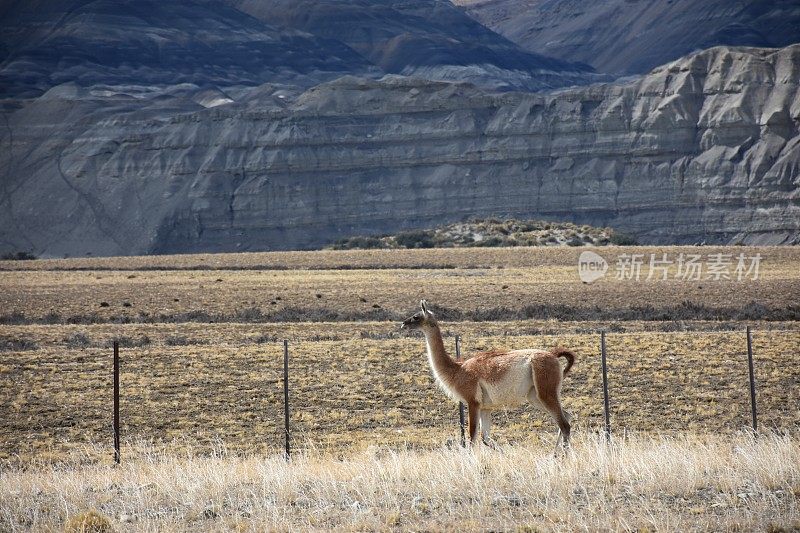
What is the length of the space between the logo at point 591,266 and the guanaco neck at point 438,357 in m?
39.8

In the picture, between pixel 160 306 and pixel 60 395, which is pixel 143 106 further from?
pixel 60 395

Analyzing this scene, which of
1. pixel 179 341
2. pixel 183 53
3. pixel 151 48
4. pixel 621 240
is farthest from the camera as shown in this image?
pixel 183 53

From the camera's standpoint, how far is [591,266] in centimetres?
6344

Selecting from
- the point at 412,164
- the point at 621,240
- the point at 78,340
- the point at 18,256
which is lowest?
the point at 78,340

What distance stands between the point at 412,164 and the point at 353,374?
94152mm

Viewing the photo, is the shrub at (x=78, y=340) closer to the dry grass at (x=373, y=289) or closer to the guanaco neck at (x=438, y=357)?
the dry grass at (x=373, y=289)

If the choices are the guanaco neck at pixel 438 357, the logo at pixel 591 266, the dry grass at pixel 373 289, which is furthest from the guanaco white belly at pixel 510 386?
the logo at pixel 591 266

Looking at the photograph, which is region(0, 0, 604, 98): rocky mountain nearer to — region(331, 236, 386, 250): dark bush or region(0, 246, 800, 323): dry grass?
region(331, 236, 386, 250): dark bush

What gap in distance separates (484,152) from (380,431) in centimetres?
9910

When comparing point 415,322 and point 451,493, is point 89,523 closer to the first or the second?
point 451,493

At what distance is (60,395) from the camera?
21.3 metres

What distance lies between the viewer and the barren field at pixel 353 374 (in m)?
13.6

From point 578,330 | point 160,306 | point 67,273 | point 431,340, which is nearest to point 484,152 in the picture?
point 67,273

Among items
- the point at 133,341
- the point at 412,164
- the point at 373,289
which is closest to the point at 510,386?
the point at 133,341
